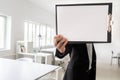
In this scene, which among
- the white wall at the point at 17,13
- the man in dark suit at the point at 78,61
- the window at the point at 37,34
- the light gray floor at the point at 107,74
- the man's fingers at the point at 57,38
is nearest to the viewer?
the man's fingers at the point at 57,38

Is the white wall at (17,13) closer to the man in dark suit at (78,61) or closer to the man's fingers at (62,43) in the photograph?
the man in dark suit at (78,61)

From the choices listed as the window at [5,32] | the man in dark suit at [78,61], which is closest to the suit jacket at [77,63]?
the man in dark suit at [78,61]

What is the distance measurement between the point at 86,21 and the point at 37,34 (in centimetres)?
563

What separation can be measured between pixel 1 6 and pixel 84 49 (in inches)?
143

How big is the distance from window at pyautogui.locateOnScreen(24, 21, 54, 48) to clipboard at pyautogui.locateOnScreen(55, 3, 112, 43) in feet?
13.6

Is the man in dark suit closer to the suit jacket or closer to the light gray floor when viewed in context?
the suit jacket

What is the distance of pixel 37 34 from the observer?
6.25 m

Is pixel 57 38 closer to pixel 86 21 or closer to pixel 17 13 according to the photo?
pixel 86 21

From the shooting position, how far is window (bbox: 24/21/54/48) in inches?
216

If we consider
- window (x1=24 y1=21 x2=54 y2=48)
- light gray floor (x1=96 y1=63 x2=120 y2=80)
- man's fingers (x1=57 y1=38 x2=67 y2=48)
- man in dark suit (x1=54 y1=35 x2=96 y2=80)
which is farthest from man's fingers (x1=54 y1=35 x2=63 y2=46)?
window (x1=24 y1=21 x2=54 y2=48)

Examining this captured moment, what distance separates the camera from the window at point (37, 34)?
5.50m

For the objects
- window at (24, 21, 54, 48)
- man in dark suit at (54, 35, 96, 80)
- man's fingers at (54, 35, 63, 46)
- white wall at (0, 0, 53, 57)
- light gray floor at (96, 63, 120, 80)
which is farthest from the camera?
window at (24, 21, 54, 48)

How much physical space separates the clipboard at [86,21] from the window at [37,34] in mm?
4160

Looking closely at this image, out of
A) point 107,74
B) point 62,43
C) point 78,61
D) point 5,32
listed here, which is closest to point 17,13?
point 5,32
